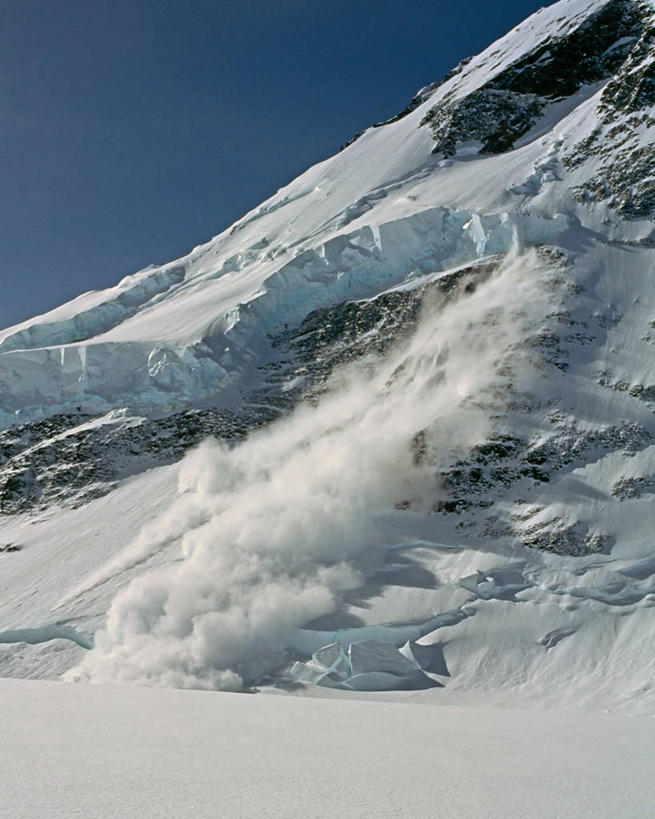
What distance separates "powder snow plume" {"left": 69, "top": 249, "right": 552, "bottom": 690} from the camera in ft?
127

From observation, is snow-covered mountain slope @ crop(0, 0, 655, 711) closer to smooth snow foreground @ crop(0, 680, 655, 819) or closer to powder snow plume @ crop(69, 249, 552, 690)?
powder snow plume @ crop(69, 249, 552, 690)

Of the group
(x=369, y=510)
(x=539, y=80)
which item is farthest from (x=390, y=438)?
(x=539, y=80)

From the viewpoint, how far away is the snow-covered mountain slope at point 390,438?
122 feet

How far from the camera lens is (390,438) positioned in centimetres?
5091

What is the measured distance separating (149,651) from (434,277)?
137 feet

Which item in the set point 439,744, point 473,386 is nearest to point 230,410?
point 473,386

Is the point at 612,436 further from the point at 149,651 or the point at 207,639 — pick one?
the point at 149,651

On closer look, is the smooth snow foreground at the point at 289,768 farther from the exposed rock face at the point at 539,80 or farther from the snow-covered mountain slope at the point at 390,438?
the exposed rock face at the point at 539,80

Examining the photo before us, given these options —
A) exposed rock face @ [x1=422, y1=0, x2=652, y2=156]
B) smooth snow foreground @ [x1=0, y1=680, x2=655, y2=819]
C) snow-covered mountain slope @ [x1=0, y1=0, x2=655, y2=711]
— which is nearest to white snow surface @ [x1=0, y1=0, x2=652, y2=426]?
snow-covered mountain slope @ [x1=0, y1=0, x2=655, y2=711]

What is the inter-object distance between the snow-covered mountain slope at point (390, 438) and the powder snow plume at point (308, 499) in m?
0.18

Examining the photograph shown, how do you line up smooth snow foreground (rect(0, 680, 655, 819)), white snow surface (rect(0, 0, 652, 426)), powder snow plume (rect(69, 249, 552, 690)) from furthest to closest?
white snow surface (rect(0, 0, 652, 426)), powder snow plume (rect(69, 249, 552, 690)), smooth snow foreground (rect(0, 680, 655, 819))

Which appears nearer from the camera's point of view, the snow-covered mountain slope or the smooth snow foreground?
the smooth snow foreground

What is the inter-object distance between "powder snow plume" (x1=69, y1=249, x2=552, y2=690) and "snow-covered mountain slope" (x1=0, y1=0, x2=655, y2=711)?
18 cm

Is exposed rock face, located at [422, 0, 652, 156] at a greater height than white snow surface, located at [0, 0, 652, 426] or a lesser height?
greater
